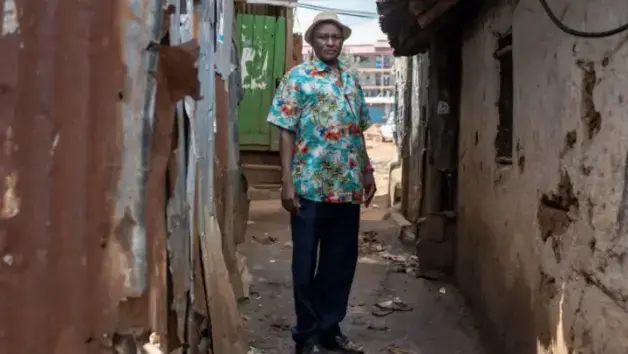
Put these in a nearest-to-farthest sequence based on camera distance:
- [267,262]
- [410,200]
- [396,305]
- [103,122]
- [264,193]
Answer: [103,122] → [396,305] → [267,262] → [410,200] → [264,193]

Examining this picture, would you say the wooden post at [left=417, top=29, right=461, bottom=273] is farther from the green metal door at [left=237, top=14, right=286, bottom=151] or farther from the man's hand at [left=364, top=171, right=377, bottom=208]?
the green metal door at [left=237, top=14, right=286, bottom=151]

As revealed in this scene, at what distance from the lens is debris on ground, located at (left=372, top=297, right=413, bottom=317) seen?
5022mm

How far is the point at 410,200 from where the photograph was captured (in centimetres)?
943

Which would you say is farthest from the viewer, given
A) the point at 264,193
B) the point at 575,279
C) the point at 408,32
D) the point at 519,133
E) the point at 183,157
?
the point at 264,193

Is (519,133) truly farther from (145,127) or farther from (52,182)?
(52,182)

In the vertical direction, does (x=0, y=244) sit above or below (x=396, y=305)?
above

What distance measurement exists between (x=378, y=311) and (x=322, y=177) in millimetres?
1670

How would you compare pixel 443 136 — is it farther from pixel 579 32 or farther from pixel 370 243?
pixel 579 32

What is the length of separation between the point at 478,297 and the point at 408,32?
260 centimetres

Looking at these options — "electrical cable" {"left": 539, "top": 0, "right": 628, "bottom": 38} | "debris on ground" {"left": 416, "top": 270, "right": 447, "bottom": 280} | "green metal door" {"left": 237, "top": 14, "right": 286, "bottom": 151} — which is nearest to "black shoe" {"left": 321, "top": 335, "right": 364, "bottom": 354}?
"debris on ground" {"left": 416, "top": 270, "right": 447, "bottom": 280}

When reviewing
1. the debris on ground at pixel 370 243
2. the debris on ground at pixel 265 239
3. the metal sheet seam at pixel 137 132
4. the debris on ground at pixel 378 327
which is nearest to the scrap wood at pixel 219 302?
the metal sheet seam at pixel 137 132

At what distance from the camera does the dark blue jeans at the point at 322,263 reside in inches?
150

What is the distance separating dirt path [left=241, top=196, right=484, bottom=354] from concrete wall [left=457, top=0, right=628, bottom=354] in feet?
1.02

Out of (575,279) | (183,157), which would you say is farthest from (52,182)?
(575,279)
